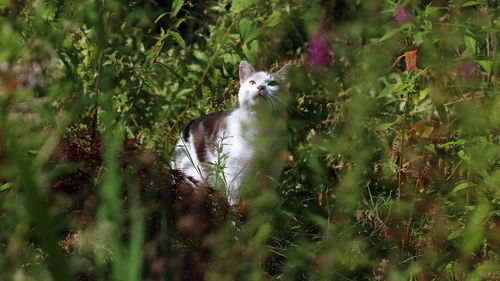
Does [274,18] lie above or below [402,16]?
above

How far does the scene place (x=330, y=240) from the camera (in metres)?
2.21

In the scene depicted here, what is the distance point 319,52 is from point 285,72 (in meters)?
0.38

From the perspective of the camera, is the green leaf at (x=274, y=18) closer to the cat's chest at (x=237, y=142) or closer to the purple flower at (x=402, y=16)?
the cat's chest at (x=237, y=142)

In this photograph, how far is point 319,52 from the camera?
137 inches

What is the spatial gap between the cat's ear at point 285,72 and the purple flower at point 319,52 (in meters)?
0.34

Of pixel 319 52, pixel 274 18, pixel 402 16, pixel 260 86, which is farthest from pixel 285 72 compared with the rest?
pixel 402 16

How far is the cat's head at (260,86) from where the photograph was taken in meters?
3.11

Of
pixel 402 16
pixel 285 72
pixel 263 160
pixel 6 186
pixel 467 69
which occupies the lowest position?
pixel 6 186

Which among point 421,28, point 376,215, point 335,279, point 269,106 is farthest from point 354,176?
point 269,106

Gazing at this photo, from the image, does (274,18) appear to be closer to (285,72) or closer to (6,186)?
(285,72)

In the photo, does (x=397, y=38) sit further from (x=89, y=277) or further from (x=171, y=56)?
(x=89, y=277)

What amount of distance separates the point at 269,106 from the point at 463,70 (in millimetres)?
885

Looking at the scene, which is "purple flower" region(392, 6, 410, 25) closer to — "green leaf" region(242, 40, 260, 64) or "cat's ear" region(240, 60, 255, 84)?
"green leaf" region(242, 40, 260, 64)

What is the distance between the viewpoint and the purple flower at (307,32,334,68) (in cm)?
349
